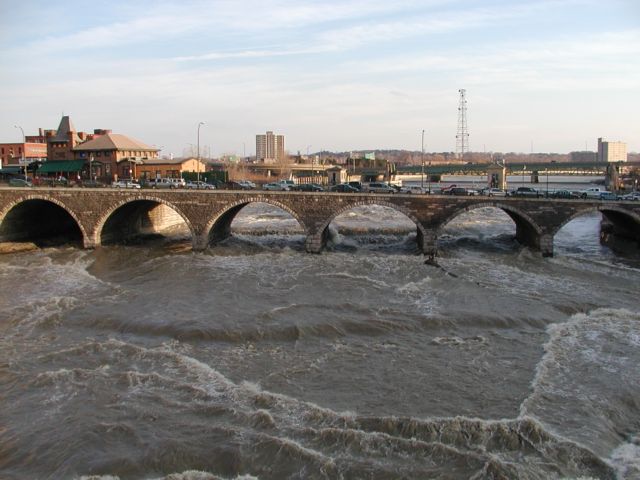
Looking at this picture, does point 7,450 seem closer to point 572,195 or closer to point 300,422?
point 300,422

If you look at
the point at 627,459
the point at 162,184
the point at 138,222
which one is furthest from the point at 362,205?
the point at 627,459

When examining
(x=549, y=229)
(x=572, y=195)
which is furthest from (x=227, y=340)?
(x=572, y=195)

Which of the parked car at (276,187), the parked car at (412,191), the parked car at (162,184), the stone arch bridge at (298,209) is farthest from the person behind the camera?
the parked car at (162,184)

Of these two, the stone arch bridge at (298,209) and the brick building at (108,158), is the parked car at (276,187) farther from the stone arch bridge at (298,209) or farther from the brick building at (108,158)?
the brick building at (108,158)

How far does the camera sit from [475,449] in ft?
67.2

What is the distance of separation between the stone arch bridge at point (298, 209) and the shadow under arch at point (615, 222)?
3.7 inches

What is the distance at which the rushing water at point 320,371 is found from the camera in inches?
794

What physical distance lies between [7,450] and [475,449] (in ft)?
52.5

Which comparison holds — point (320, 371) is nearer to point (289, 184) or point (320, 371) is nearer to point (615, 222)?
point (615, 222)

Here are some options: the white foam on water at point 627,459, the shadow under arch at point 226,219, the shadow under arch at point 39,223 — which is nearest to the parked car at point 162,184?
the shadow under arch at point 226,219

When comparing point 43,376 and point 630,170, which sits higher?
point 630,170

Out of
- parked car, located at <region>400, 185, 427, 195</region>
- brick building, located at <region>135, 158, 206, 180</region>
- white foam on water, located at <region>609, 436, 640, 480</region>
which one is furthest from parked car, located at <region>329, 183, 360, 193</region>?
white foam on water, located at <region>609, 436, 640, 480</region>

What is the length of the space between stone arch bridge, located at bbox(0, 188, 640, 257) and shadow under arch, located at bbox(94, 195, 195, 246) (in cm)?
13

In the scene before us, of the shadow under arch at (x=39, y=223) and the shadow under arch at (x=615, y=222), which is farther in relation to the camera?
the shadow under arch at (x=39, y=223)
